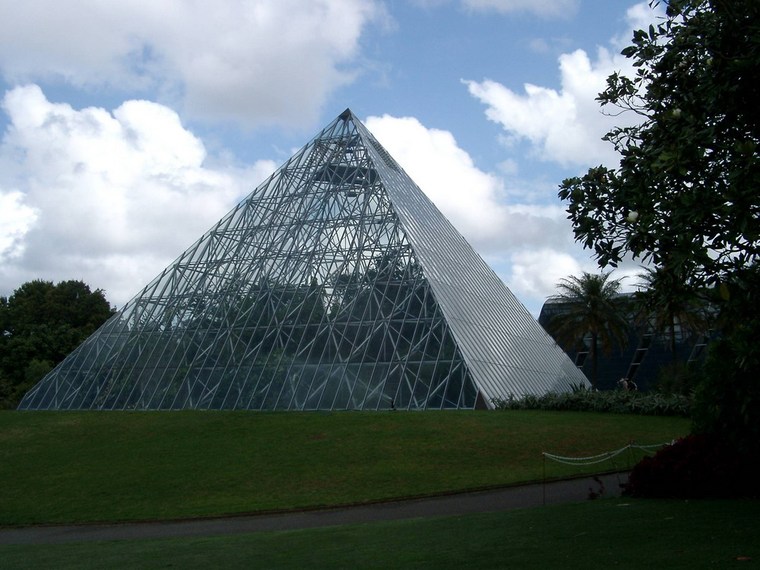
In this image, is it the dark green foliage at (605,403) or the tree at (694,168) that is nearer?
the tree at (694,168)

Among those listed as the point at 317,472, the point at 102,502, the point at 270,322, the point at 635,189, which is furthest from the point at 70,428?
the point at 635,189

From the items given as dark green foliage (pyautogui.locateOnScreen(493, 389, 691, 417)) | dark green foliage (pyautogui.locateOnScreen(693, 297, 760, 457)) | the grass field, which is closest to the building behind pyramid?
dark green foliage (pyautogui.locateOnScreen(493, 389, 691, 417))

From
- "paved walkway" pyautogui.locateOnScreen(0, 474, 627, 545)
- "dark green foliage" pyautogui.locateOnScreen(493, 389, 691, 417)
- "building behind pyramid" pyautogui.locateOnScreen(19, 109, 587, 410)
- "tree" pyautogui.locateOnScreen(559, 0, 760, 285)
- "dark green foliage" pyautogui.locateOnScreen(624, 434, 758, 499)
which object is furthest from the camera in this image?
"building behind pyramid" pyautogui.locateOnScreen(19, 109, 587, 410)

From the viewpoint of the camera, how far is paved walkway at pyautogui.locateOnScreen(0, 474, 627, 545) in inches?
656

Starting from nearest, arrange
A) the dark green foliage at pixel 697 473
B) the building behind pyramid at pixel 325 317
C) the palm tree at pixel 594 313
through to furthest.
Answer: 1. the dark green foliage at pixel 697 473
2. the building behind pyramid at pixel 325 317
3. the palm tree at pixel 594 313

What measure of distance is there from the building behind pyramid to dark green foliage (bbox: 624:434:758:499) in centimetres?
1332

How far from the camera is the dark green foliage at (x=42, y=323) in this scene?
5772 cm

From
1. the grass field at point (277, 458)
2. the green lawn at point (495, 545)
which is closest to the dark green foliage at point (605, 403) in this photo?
the grass field at point (277, 458)

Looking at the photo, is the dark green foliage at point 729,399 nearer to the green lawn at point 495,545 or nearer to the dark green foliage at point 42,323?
the green lawn at point 495,545

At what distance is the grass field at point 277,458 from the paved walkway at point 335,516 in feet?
2.24

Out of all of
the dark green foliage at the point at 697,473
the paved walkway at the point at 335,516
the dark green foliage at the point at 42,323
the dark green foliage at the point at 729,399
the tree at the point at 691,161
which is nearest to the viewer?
the tree at the point at 691,161

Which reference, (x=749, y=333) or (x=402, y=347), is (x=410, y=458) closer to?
(x=402, y=347)

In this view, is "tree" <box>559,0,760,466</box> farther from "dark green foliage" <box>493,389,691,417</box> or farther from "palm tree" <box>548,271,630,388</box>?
"palm tree" <box>548,271,630,388</box>

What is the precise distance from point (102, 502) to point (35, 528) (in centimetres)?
195
